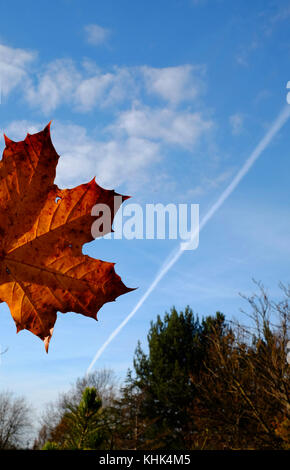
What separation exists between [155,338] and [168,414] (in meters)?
3.31

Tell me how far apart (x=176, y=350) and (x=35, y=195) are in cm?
1767

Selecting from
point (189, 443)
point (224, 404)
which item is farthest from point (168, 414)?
point (224, 404)

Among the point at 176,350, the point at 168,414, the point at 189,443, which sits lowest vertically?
the point at 189,443

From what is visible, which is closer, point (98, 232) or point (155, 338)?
point (98, 232)

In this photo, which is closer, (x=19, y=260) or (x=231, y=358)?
(x=19, y=260)
